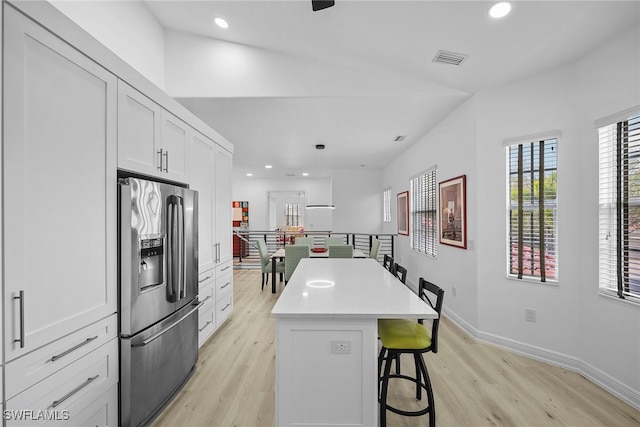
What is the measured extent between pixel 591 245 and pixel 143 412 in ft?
11.6

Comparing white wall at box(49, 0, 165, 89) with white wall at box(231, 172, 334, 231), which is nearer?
white wall at box(49, 0, 165, 89)

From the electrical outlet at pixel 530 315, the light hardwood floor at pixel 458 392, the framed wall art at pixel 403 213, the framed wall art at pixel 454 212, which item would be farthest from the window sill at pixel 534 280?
the framed wall art at pixel 403 213

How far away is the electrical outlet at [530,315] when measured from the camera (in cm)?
269

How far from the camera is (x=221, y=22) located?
2811mm

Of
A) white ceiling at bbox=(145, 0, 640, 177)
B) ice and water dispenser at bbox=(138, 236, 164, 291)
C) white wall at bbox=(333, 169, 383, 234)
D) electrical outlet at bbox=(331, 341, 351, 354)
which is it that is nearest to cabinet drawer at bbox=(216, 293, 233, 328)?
ice and water dispenser at bbox=(138, 236, 164, 291)

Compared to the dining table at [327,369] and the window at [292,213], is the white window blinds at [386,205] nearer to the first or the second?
the window at [292,213]

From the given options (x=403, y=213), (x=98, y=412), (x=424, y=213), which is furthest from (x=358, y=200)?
(x=98, y=412)

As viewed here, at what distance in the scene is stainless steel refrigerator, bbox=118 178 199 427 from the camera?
1678 mm

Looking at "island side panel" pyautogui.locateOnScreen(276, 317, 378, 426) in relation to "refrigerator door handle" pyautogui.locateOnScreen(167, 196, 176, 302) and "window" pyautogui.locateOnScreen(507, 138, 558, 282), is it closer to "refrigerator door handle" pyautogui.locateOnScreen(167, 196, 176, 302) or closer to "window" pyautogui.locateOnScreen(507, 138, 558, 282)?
"refrigerator door handle" pyautogui.locateOnScreen(167, 196, 176, 302)

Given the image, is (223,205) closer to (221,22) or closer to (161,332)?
(161,332)

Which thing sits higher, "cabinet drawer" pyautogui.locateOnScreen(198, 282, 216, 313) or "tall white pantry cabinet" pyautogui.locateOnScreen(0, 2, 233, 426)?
"tall white pantry cabinet" pyautogui.locateOnScreen(0, 2, 233, 426)

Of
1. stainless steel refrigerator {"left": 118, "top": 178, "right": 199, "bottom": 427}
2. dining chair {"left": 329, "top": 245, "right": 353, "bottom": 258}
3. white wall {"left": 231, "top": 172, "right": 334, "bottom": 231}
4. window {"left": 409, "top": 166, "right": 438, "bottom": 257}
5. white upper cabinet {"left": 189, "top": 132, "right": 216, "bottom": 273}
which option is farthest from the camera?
white wall {"left": 231, "top": 172, "right": 334, "bottom": 231}

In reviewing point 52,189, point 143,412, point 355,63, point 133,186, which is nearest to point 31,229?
point 52,189

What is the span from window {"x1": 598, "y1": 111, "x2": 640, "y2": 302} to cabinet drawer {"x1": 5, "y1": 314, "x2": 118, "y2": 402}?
3461 mm
